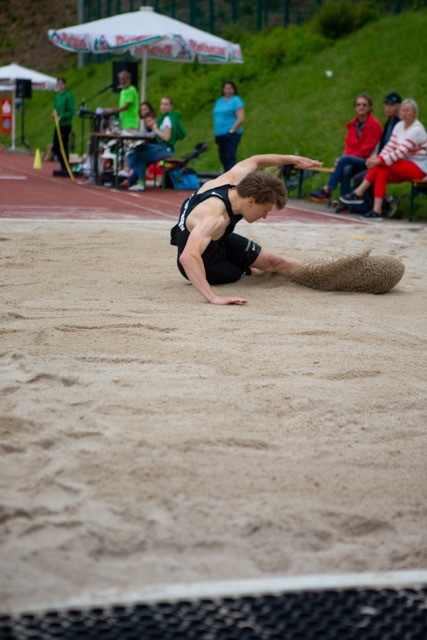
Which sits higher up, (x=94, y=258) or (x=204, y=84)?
(x=204, y=84)

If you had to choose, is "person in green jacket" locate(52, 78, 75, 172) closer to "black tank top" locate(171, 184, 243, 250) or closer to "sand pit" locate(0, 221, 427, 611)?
"black tank top" locate(171, 184, 243, 250)

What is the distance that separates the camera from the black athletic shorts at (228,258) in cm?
642

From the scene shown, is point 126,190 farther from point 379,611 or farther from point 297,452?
point 379,611

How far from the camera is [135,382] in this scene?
13.3 feet

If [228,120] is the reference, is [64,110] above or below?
above

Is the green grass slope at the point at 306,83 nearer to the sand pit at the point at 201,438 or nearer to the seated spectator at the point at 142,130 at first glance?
the seated spectator at the point at 142,130

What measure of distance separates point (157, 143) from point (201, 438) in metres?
12.5

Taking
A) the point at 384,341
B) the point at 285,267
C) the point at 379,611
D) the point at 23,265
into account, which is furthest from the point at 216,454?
the point at 23,265

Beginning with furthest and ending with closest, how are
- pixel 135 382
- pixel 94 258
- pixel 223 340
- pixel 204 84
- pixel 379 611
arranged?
pixel 204 84 → pixel 94 258 → pixel 223 340 → pixel 135 382 → pixel 379 611

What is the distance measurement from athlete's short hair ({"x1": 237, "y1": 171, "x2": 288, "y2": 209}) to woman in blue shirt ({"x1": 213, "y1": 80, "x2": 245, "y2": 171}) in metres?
9.25

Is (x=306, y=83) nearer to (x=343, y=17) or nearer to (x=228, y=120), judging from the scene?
(x=343, y=17)

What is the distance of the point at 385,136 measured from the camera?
12.2 metres

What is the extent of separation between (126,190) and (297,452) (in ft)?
41.1

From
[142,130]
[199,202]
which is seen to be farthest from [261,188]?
[142,130]
